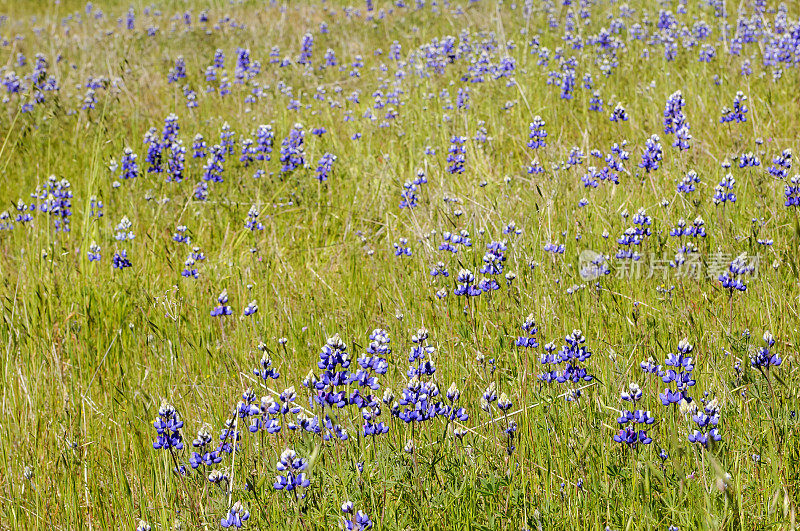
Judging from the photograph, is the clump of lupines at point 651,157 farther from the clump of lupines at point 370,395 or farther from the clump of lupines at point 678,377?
the clump of lupines at point 370,395

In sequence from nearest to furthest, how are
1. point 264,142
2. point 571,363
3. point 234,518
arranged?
1. point 234,518
2. point 571,363
3. point 264,142

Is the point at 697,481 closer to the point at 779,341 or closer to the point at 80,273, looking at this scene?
the point at 779,341

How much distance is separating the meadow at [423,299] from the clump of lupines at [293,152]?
0.11 ft

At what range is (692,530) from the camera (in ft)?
6.37

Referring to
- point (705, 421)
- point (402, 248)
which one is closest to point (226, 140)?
point (402, 248)

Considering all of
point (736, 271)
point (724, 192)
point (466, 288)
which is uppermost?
point (724, 192)

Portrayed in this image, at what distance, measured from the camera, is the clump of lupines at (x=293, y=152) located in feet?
17.0

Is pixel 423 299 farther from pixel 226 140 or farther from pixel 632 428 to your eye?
pixel 226 140

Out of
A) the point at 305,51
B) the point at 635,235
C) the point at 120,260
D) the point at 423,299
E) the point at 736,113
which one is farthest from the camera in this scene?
the point at 305,51

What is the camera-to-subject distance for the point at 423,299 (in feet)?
11.7

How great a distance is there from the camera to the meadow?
214 cm

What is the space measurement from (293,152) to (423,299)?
7.05 feet

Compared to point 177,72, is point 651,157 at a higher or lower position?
lower

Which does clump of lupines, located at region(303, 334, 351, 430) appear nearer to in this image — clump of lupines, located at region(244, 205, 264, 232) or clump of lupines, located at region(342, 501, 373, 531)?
clump of lupines, located at region(342, 501, 373, 531)
